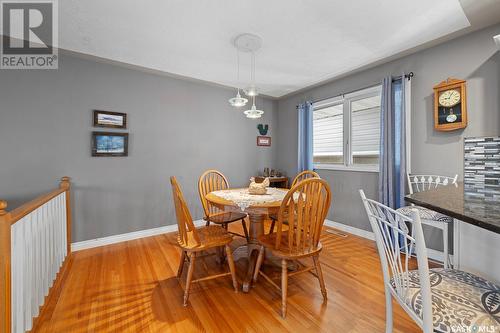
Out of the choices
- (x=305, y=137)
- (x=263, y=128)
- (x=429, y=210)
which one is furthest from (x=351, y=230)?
(x=263, y=128)

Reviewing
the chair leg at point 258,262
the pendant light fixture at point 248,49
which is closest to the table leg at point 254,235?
the chair leg at point 258,262

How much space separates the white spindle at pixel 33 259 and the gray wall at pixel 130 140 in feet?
2.19

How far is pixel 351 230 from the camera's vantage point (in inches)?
128

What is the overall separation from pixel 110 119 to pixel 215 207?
6.07ft

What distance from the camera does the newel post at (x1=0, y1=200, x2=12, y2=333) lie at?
1.02m

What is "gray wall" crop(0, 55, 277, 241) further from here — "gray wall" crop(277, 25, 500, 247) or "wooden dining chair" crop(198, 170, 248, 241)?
"gray wall" crop(277, 25, 500, 247)

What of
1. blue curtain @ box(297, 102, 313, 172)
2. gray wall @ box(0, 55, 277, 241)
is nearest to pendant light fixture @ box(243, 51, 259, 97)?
gray wall @ box(0, 55, 277, 241)

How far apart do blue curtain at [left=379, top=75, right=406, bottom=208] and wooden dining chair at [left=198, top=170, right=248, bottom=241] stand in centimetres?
181

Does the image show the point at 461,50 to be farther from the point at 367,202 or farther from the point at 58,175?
the point at 58,175

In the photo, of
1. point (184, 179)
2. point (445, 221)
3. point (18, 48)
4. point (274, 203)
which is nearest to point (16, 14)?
point (18, 48)

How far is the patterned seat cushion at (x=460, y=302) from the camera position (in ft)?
2.45

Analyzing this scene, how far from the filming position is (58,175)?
252cm

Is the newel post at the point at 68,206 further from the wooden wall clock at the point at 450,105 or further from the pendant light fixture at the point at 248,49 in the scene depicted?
the wooden wall clock at the point at 450,105

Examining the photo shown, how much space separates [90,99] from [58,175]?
100cm
